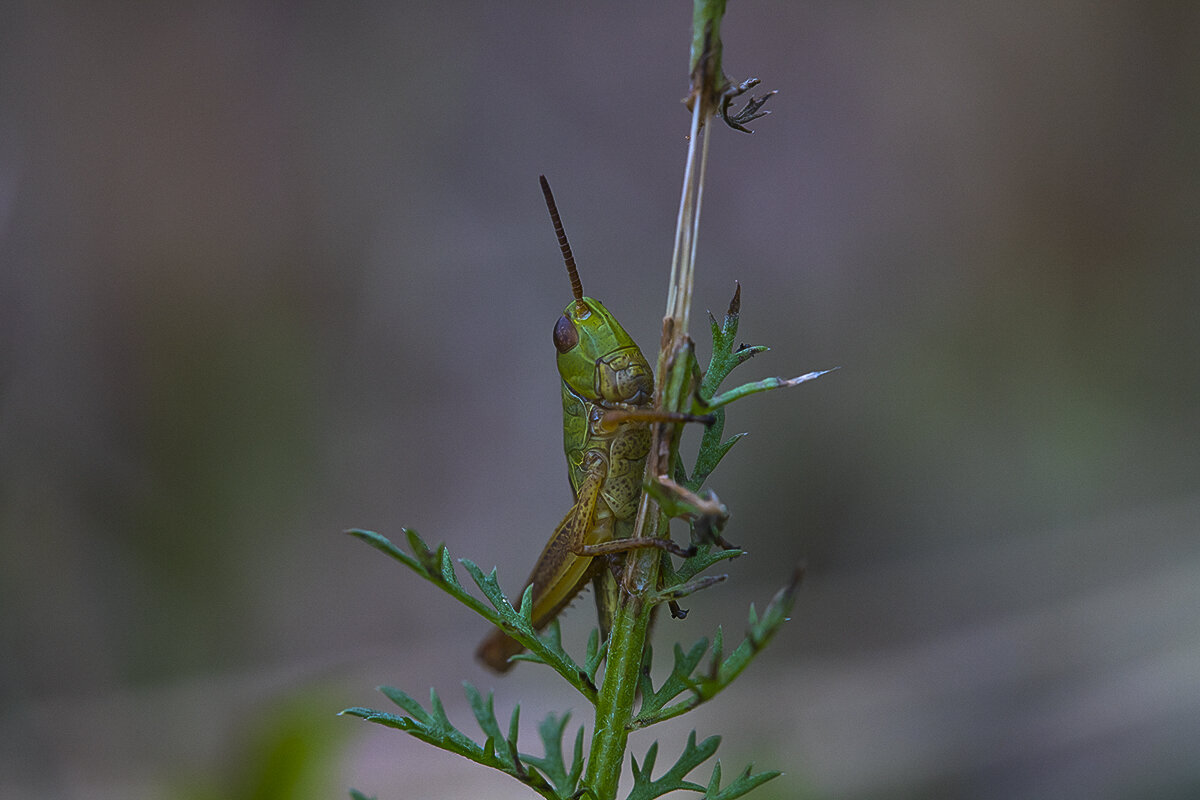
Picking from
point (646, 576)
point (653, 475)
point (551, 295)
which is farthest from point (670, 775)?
point (551, 295)

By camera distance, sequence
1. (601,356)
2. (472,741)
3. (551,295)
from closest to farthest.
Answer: (472,741)
(601,356)
(551,295)

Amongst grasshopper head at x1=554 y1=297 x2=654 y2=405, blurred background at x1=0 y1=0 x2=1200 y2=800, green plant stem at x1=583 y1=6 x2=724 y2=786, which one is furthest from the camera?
blurred background at x1=0 y1=0 x2=1200 y2=800

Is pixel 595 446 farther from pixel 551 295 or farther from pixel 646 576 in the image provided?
pixel 551 295

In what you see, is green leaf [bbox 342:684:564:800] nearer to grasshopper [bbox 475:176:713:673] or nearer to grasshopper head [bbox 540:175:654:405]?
grasshopper [bbox 475:176:713:673]

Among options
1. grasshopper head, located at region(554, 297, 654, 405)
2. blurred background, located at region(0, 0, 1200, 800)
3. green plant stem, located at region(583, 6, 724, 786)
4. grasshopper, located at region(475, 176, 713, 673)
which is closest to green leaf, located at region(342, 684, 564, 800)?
green plant stem, located at region(583, 6, 724, 786)

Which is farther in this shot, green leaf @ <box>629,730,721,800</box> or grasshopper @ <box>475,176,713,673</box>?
grasshopper @ <box>475,176,713,673</box>

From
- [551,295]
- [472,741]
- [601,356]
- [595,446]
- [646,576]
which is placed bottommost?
[472,741]

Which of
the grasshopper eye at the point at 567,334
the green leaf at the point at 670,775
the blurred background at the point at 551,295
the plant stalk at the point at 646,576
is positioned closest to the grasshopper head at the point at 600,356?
the grasshopper eye at the point at 567,334
